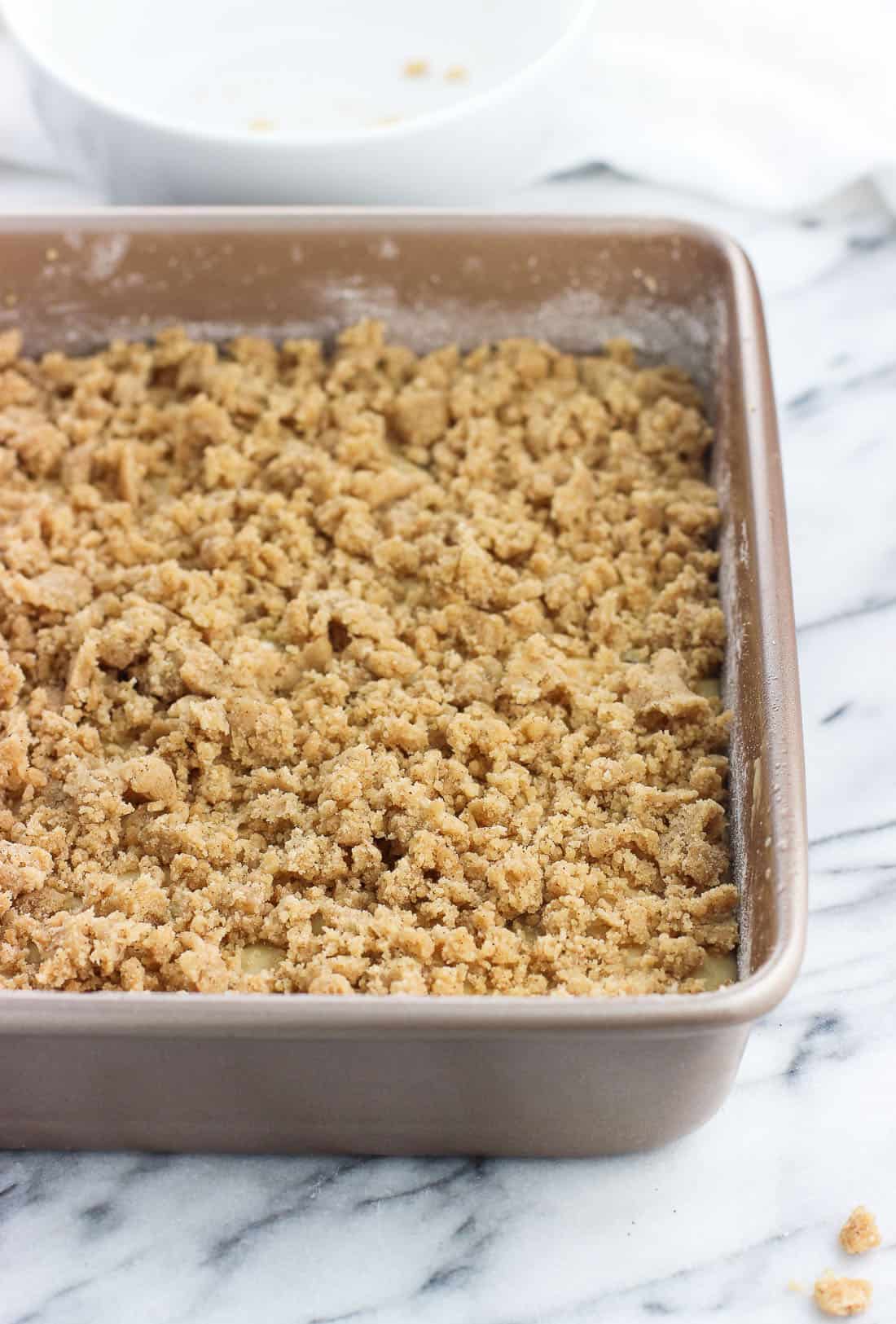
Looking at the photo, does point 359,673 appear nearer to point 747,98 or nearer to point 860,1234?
point 860,1234

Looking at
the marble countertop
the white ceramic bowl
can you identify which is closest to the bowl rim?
the white ceramic bowl

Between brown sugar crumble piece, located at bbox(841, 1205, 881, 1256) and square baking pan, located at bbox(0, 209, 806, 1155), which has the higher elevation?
square baking pan, located at bbox(0, 209, 806, 1155)

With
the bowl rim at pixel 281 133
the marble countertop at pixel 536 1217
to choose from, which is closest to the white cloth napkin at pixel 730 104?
the bowl rim at pixel 281 133

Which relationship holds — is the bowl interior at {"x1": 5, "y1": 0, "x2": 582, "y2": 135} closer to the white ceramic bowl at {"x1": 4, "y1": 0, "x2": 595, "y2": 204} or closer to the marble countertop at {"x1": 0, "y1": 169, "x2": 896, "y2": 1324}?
the white ceramic bowl at {"x1": 4, "y1": 0, "x2": 595, "y2": 204}

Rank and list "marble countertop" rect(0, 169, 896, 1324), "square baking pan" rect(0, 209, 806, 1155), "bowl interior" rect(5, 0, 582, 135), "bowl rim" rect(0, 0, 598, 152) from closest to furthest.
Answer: "square baking pan" rect(0, 209, 806, 1155)
"marble countertop" rect(0, 169, 896, 1324)
"bowl rim" rect(0, 0, 598, 152)
"bowl interior" rect(5, 0, 582, 135)

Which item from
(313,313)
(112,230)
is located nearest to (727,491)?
(313,313)

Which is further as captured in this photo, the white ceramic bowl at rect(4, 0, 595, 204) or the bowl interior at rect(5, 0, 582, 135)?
the bowl interior at rect(5, 0, 582, 135)

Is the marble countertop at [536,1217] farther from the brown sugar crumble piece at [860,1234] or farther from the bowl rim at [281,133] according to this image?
the bowl rim at [281,133]

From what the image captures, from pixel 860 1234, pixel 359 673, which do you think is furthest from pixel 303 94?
pixel 860 1234
